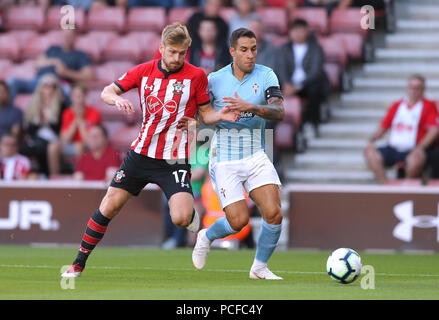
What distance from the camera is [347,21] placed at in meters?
16.7

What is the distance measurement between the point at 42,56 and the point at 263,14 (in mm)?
3953

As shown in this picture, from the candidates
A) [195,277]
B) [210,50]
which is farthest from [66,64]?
[195,277]

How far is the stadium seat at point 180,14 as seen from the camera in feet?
56.3

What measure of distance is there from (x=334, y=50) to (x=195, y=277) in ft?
27.2

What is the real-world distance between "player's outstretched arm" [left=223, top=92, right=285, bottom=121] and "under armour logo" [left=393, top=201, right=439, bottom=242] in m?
5.34

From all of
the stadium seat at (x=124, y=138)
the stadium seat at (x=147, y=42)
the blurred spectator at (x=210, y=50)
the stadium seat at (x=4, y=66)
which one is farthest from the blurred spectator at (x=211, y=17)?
the stadium seat at (x=4, y=66)

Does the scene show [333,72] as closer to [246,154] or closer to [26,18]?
[26,18]

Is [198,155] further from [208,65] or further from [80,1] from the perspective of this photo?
[80,1]

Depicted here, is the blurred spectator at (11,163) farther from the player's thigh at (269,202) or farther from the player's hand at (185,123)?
the player's thigh at (269,202)

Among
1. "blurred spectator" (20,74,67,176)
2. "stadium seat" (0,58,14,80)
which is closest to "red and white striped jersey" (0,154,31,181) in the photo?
"blurred spectator" (20,74,67,176)

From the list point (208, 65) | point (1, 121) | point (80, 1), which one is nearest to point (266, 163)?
point (208, 65)

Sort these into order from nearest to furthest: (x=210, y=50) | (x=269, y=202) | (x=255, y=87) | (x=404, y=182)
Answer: (x=269, y=202)
(x=255, y=87)
(x=404, y=182)
(x=210, y=50)

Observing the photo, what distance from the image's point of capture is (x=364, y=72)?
16969mm

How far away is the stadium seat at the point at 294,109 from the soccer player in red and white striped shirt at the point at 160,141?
6.77 meters
